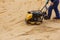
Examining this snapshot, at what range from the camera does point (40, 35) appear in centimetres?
349

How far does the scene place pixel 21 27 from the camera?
3830 millimetres

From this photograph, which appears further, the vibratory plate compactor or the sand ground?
the vibratory plate compactor

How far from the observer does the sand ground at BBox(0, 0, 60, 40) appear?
3.45 meters

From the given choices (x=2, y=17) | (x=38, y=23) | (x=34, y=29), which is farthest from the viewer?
(x=2, y=17)

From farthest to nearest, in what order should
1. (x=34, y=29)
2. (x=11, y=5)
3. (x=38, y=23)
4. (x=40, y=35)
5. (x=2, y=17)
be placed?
(x=11, y=5) → (x=2, y=17) → (x=38, y=23) → (x=34, y=29) → (x=40, y=35)

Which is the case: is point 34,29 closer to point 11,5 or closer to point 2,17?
point 2,17

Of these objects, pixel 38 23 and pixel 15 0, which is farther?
pixel 15 0

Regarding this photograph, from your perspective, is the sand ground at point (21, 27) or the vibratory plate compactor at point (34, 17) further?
the vibratory plate compactor at point (34, 17)

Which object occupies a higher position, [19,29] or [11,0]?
[11,0]

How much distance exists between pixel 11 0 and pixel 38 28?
2.26 meters

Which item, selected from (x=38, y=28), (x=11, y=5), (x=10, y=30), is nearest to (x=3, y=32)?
(x=10, y=30)

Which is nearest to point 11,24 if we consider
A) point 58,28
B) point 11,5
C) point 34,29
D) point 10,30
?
point 10,30

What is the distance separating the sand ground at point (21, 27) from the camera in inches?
136

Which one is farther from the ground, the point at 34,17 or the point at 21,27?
the point at 34,17
